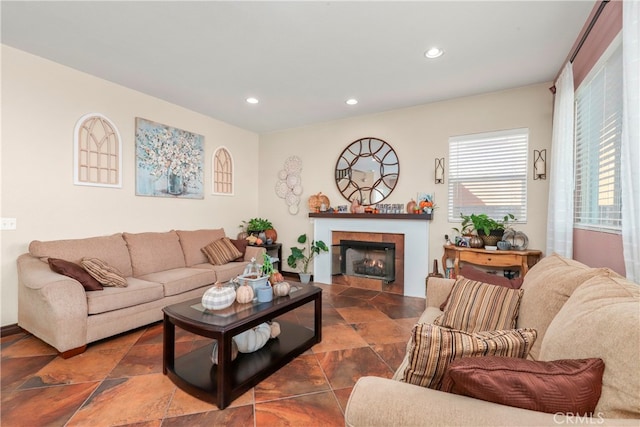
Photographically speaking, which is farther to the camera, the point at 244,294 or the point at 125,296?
the point at 125,296

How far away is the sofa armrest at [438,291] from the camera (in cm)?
226

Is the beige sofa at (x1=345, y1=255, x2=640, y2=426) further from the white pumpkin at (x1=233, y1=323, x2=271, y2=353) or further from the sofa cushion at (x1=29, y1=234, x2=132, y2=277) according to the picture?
the sofa cushion at (x1=29, y1=234, x2=132, y2=277)

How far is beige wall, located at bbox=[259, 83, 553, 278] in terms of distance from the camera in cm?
347

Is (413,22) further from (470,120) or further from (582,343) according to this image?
(582,343)

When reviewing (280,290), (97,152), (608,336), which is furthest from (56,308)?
(608,336)

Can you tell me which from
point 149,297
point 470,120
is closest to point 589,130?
point 470,120

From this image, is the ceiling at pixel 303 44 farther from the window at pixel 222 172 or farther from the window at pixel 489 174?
the window at pixel 222 172

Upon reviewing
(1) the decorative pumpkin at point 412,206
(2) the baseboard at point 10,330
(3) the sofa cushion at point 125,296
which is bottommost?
(2) the baseboard at point 10,330

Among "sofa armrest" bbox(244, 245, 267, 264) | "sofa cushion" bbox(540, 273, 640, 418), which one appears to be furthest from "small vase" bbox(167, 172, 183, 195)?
"sofa cushion" bbox(540, 273, 640, 418)

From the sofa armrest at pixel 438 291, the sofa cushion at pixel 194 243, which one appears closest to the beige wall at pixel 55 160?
the sofa cushion at pixel 194 243

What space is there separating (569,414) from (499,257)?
9.19 ft

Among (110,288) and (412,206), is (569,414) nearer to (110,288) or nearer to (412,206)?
(110,288)

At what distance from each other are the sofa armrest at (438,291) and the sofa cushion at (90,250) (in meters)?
3.19

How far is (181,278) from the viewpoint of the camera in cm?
323
